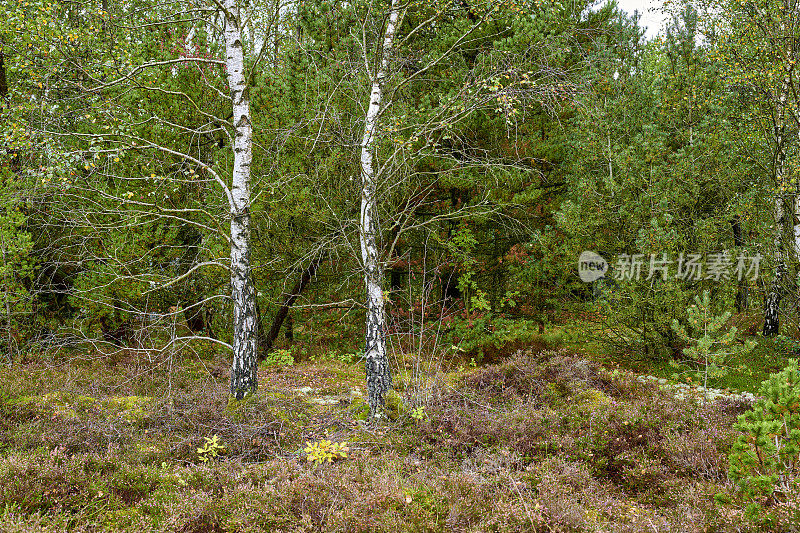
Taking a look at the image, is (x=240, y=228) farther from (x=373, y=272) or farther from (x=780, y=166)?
(x=780, y=166)

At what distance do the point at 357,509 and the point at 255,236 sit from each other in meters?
7.33

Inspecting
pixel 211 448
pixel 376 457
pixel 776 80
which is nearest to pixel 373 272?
pixel 376 457

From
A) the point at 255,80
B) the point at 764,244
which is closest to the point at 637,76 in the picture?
the point at 764,244

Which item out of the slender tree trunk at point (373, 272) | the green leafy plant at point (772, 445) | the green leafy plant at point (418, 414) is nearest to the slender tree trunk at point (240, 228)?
the slender tree trunk at point (373, 272)

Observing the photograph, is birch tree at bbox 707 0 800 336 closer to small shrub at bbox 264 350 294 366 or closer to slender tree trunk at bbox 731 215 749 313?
slender tree trunk at bbox 731 215 749 313

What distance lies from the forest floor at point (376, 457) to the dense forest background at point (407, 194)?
0.51 meters

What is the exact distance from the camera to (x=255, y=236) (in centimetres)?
999

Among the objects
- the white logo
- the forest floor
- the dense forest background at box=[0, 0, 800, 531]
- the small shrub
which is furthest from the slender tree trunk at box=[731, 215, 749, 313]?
the small shrub

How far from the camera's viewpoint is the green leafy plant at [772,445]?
333 centimetres

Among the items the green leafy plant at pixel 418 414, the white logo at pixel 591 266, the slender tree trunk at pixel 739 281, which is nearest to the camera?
the green leafy plant at pixel 418 414

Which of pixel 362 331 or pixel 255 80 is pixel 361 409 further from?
pixel 255 80

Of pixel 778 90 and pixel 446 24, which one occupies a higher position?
pixel 446 24

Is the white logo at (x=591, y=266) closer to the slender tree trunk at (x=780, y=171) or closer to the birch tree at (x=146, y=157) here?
the slender tree trunk at (x=780, y=171)

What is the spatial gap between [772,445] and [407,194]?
24.0ft
